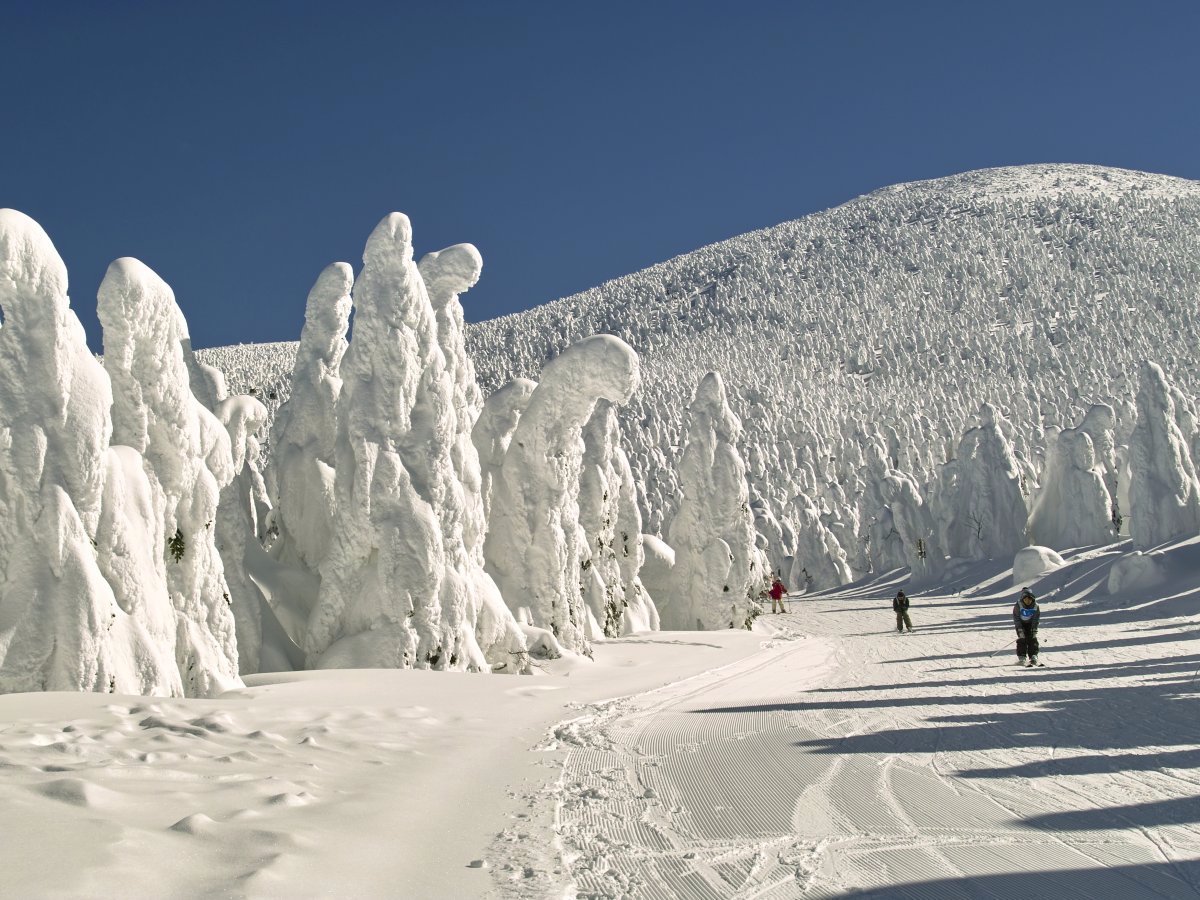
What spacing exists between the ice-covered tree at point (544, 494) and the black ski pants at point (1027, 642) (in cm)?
764

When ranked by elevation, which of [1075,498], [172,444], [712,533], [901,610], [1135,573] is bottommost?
[901,610]

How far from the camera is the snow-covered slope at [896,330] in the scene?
103 metres

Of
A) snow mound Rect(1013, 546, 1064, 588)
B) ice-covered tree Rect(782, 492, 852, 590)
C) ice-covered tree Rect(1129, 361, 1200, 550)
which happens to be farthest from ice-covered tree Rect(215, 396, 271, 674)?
ice-covered tree Rect(782, 492, 852, 590)

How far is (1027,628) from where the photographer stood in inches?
556

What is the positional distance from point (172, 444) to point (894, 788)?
8757 millimetres

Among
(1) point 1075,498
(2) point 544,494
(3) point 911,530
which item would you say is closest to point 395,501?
(2) point 544,494

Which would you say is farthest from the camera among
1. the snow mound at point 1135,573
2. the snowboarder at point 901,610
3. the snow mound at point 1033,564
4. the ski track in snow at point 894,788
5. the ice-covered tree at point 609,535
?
the snow mound at point 1033,564

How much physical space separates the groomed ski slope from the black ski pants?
345 millimetres

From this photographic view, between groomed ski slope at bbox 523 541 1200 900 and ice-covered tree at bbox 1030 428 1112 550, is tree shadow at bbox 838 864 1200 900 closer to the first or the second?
groomed ski slope at bbox 523 541 1200 900

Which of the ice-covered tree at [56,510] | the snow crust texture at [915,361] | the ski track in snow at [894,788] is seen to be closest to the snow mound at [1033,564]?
the snow crust texture at [915,361]

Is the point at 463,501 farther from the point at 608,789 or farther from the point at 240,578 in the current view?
the point at 608,789

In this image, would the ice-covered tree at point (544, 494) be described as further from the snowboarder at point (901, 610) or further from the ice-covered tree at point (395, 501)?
the snowboarder at point (901, 610)

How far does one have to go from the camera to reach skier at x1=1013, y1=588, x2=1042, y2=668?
14.1 m

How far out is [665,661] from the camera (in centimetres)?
1777
